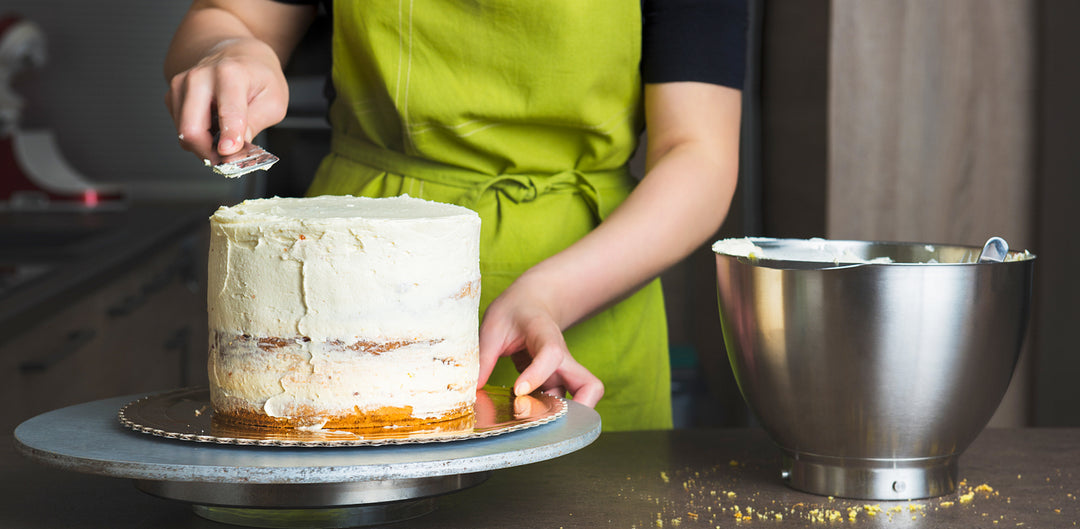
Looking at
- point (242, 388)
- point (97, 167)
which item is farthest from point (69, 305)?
point (97, 167)

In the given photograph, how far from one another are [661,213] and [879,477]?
1.26ft

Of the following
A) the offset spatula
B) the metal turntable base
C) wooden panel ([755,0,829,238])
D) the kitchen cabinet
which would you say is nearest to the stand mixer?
the kitchen cabinet

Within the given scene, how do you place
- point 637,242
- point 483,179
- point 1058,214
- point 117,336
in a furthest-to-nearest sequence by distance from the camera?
point 117,336
point 1058,214
point 483,179
point 637,242

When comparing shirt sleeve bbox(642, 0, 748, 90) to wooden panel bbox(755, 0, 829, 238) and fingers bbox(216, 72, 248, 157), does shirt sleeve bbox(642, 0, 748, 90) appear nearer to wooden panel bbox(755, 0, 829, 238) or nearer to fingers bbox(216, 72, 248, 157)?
fingers bbox(216, 72, 248, 157)

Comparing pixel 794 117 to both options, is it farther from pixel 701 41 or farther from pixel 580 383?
pixel 580 383

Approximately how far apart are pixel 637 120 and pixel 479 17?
→ 220mm

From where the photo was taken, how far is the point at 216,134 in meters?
0.79

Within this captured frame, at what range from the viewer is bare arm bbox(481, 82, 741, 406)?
0.83 meters

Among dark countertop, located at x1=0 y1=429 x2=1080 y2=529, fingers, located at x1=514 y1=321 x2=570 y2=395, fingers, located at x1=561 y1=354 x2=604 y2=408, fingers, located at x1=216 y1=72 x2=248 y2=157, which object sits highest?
fingers, located at x1=216 y1=72 x2=248 y2=157

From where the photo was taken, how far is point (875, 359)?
0.68 meters

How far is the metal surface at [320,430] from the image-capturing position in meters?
0.61

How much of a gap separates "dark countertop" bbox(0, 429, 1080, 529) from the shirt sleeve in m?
0.43

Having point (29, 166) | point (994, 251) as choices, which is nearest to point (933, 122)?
point (994, 251)

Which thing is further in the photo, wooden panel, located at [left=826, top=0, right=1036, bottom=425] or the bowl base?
wooden panel, located at [left=826, top=0, right=1036, bottom=425]
